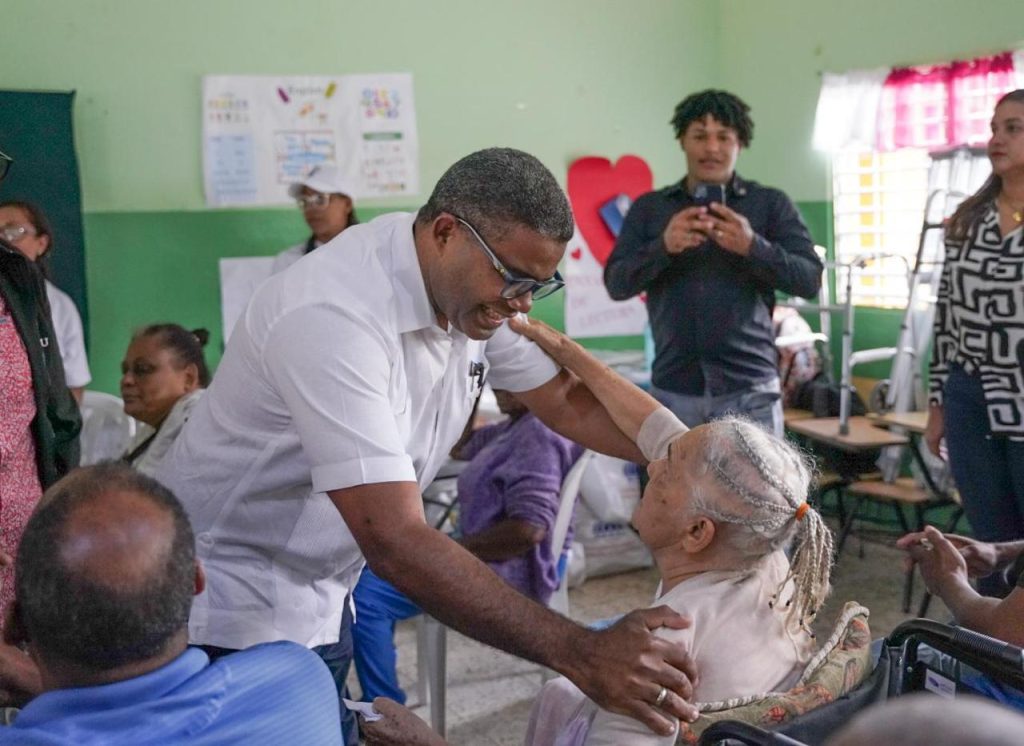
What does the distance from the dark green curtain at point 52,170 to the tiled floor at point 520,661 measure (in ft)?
6.69

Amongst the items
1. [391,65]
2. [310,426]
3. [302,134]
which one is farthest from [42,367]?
[391,65]

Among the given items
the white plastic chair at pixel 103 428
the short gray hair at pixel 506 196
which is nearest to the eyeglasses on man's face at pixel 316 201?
the white plastic chair at pixel 103 428

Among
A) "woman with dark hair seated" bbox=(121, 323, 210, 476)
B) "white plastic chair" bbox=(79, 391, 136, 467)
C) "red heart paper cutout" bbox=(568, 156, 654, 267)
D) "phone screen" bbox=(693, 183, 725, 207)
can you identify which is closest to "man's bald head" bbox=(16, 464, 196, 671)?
"woman with dark hair seated" bbox=(121, 323, 210, 476)

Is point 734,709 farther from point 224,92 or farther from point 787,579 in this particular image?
point 224,92

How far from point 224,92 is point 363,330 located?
3.69m

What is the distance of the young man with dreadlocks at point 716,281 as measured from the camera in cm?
333

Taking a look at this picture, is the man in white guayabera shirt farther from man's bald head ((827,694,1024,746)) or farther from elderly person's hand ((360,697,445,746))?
man's bald head ((827,694,1024,746))

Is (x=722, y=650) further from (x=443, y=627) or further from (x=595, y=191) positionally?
(x=595, y=191)

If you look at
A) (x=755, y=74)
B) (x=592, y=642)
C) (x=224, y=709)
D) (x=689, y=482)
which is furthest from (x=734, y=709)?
(x=755, y=74)

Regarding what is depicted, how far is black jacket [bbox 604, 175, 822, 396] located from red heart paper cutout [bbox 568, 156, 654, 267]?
6.84 feet

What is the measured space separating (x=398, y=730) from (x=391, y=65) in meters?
4.12

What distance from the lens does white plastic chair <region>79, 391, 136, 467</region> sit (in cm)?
391

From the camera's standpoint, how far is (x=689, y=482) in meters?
1.60

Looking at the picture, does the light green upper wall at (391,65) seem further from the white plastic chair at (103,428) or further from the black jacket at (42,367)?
the black jacket at (42,367)
